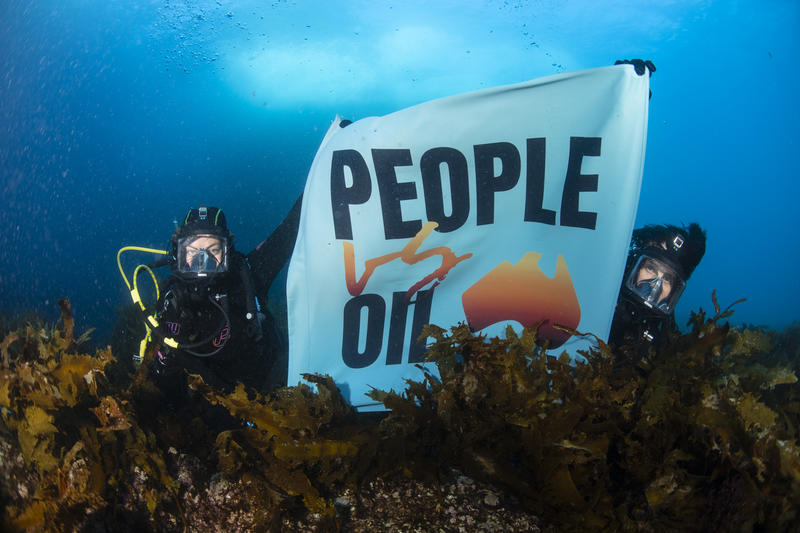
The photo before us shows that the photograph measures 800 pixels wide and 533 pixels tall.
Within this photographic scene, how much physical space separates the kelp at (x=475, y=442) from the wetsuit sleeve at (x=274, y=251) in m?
1.55

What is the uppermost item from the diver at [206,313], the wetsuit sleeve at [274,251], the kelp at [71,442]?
the wetsuit sleeve at [274,251]

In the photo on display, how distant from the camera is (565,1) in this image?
61.0 ft

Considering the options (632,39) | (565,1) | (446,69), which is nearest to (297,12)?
(446,69)

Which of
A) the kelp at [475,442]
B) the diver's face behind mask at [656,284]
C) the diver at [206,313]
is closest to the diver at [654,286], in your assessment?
the diver's face behind mask at [656,284]

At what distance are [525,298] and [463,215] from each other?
76 centimetres

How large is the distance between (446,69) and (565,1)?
738cm

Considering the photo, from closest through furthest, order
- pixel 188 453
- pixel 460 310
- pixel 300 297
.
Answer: pixel 188 453 → pixel 300 297 → pixel 460 310

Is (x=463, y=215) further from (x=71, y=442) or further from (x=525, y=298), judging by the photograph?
(x=71, y=442)

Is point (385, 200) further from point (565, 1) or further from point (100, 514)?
point (565, 1)

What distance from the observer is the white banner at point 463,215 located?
2.60 m

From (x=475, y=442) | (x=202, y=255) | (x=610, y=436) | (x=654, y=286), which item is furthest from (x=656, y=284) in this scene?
(x=202, y=255)

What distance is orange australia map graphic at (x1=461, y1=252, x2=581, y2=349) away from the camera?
271cm

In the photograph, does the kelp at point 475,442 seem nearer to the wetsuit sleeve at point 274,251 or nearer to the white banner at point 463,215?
the white banner at point 463,215

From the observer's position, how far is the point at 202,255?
335 centimetres
